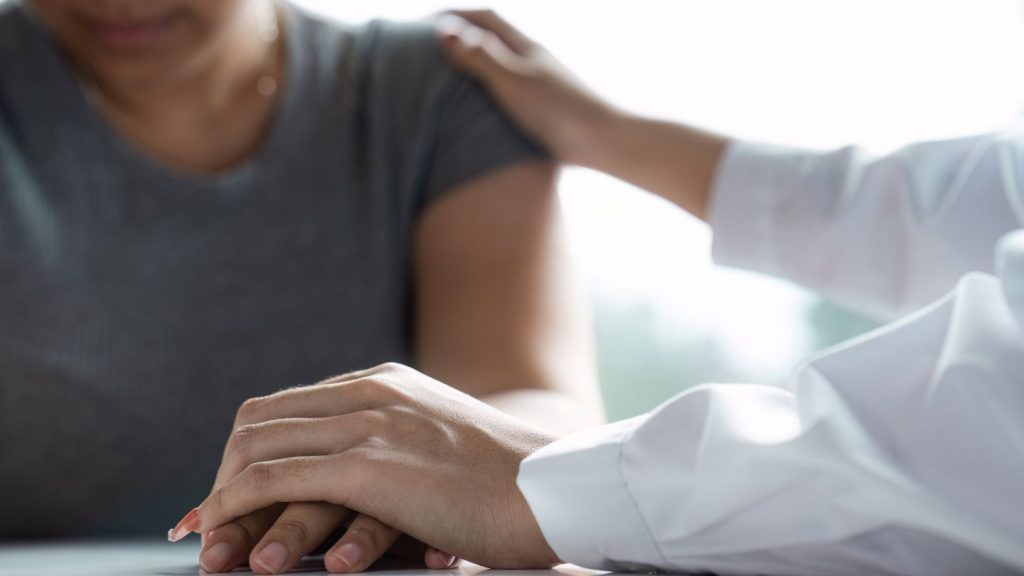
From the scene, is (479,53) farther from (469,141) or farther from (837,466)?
(837,466)

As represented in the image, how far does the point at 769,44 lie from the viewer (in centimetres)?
199

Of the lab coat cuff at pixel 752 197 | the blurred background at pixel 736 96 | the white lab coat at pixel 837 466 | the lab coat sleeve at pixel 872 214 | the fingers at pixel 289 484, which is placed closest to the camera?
the white lab coat at pixel 837 466

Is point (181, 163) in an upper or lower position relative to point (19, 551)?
upper

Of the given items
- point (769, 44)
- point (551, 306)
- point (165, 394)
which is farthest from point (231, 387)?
point (769, 44)

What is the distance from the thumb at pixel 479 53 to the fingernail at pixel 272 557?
761mm

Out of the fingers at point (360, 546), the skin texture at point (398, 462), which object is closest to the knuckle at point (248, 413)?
the skin texture at point (398, 462)

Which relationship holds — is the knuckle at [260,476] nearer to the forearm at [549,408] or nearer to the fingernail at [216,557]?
the fingernail at [216,557]

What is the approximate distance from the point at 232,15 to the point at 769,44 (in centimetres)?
111

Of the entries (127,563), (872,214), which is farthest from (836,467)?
(872,214)

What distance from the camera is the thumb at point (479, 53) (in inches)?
49.9

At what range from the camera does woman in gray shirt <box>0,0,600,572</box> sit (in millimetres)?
1187

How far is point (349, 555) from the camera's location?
607 mm

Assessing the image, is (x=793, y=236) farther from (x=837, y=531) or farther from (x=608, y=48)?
(x=608, y=48)

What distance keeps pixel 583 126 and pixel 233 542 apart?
27.2 inches
